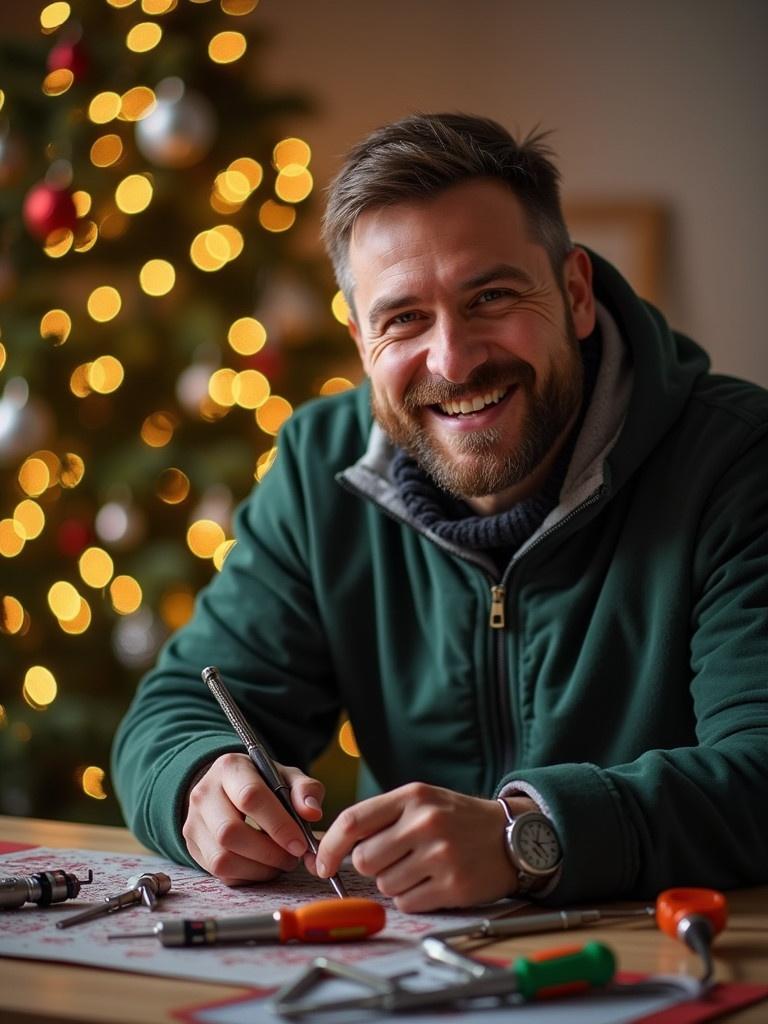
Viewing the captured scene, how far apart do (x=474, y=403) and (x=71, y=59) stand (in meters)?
1.88

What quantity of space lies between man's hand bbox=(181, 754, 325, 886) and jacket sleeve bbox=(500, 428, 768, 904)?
191 millimetres

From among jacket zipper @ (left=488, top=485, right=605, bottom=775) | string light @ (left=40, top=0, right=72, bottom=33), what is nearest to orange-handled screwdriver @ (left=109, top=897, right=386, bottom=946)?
jacket zipper @ (left=488, top=485, right=605, bottom=775)

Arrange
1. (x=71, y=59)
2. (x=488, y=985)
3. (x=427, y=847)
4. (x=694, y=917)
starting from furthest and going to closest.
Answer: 1. (x=71, y=59)
2. (x=427, y=847)
3. (x=694, y=917)
4. (x=488, y=985)

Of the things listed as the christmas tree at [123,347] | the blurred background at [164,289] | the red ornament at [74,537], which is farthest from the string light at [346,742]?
the red ornament at [74,537]

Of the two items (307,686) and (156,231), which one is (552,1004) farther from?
(156,231)

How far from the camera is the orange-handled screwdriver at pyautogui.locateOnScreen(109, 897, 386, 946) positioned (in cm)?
92

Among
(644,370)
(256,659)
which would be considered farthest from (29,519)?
(644,370)

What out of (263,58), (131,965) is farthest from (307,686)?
(263,58)

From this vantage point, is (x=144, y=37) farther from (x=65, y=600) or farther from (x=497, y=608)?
(x=497, y=608)

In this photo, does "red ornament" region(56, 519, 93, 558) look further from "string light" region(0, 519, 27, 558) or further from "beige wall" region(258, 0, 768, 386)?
"beige wall" region(258, 0, 768, 386)

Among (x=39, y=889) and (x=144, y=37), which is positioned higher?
(x=144, y=37)

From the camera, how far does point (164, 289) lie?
305cm

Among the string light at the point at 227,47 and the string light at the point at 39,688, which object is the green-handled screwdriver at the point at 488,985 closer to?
the string light at the point at 39,688

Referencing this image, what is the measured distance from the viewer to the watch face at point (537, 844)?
40.5 inches
